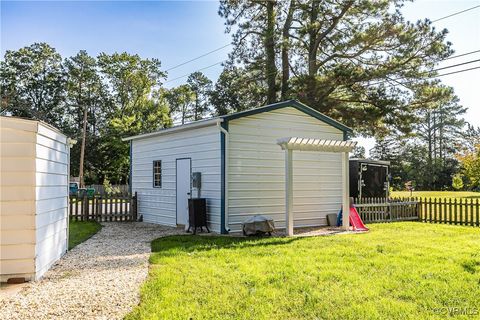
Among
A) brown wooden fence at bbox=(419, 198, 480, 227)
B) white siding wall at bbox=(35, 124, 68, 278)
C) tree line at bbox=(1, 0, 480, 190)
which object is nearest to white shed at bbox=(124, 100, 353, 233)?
brown wooden fence at bbox=(419, 198, 480, 227)

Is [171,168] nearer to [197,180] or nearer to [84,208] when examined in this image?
[197,180]

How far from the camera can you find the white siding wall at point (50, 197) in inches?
217

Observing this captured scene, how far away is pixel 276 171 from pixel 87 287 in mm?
6598

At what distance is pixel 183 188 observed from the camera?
11.3 meters

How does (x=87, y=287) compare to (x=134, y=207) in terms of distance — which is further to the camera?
(x=134, y=207)

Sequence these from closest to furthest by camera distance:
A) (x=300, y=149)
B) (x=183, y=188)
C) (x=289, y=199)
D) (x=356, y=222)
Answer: (x=289, y=199), (x=300, y=149), (x=356, y=222), (x=183, y=188)

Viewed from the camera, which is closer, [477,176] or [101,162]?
[477,176]

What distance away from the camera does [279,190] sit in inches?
427

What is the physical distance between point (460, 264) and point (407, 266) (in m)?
0.85

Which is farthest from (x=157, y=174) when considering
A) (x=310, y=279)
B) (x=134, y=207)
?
(x=310, y=279)

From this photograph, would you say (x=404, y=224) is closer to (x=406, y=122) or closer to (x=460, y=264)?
(x=460, y=264)

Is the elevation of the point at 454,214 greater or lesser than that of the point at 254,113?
lesser

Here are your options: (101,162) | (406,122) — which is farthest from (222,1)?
(101,162)

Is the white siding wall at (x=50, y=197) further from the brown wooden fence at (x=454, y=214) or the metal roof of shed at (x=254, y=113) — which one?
the brown wooden fence at (x=454, y=214)
